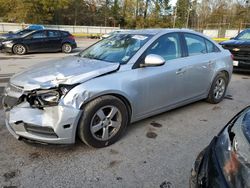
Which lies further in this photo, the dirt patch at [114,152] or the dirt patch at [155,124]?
the dirt patch at [155,124]

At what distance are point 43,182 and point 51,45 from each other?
12.7 m

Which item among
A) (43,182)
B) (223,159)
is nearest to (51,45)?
(43,182)

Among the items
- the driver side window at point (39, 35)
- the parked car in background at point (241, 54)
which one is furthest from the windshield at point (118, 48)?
the driver side window at point (39, 35)

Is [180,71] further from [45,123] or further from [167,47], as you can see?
[45,123]

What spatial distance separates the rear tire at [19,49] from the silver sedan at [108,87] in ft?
32.7

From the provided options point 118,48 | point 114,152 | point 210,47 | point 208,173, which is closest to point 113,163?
point 114,152

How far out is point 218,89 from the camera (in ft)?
16.9

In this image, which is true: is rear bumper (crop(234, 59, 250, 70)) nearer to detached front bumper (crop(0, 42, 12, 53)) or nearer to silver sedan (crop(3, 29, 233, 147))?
silver sedan (crop(3, 29, 233, 147))

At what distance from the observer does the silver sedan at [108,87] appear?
286 centimetres

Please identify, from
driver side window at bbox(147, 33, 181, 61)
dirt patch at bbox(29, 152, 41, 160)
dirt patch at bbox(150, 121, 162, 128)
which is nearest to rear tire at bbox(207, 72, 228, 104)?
driver side window at bbox(147, 33, 181, 61)

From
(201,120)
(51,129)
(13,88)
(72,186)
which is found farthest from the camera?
(201,120)

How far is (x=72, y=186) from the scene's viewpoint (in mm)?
2518

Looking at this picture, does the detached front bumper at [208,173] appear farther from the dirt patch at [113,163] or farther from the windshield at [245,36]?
the windshield at [245,36]

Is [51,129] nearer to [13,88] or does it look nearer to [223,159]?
[13,88]
